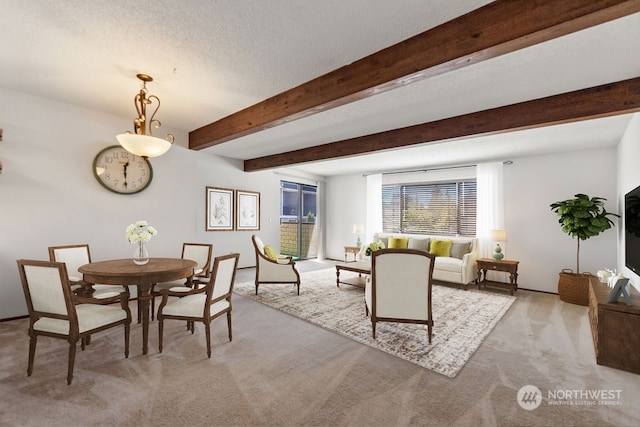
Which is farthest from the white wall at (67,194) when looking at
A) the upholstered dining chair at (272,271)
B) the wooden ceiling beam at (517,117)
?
the wooden ceiling beam at (517,117)

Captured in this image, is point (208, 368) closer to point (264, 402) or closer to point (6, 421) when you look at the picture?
point (264, 402)

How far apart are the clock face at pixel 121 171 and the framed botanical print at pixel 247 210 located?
88.4 inches

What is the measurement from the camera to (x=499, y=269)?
4980 mm

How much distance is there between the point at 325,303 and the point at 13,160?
4147mm

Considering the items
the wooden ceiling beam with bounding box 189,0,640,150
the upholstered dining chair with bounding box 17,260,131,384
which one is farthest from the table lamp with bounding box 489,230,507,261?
the upholstered dining chair with bounding box 17,260,131,384

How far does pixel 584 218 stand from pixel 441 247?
2.21 m

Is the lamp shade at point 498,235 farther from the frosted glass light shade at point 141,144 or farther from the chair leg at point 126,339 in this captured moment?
the chair leg at point 126,339

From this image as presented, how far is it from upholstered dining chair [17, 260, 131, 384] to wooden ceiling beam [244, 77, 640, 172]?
12.5 feet

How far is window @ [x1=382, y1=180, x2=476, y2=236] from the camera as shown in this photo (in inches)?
246

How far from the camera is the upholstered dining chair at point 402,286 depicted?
286 centimetres

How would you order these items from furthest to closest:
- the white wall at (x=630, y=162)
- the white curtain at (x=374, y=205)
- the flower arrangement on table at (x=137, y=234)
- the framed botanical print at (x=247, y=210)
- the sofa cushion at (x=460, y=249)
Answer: the white curtain at (x=374, y=205)
the framed botanical print at (x=247, y=210)
the sofa cushion at (x=460, y=249)
the white wall at (x=630, y=162)
the flower arrangement on table at (x=137, y=234)

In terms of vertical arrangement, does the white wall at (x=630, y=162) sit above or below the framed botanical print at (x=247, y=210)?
above

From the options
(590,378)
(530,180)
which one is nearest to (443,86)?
(590,378)

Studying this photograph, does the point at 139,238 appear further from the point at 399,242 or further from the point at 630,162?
the point at 630,162
